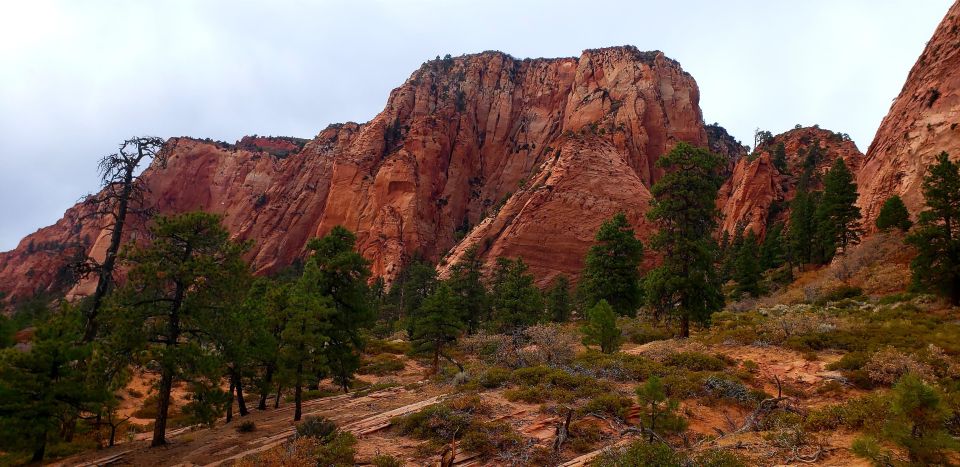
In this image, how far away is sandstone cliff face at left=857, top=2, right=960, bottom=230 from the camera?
3525 cm

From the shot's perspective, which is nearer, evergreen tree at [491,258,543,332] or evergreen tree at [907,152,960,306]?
evergreen tree at [907,152,960,306]

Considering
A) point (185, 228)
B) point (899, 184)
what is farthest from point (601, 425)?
point (899, 184)

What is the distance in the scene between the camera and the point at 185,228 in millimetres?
14602

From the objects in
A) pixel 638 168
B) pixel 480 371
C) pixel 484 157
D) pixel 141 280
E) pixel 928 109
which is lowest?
pixel 480 371

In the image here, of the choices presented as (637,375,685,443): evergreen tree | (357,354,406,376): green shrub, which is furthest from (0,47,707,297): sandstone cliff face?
(637,375,685,443): evergreen tree

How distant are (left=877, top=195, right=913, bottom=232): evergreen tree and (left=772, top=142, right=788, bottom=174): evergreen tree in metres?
46.7

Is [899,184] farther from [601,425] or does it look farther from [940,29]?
[601,425]

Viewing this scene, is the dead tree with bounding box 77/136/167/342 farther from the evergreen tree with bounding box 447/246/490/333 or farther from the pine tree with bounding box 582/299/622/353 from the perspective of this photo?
the evergreen tree with bounding box 447/246/490/333

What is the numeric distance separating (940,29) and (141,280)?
6361cm

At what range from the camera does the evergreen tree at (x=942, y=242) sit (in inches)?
787

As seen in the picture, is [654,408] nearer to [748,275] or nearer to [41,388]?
[41,388]

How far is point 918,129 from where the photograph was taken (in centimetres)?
3794

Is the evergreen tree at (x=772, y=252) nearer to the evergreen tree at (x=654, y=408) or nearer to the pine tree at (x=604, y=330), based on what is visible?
the pine tree at (x=604, y=330)

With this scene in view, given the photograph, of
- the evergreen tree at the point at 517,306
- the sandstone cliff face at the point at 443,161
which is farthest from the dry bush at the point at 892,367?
the sandstone cliff face at the point at 443,161
